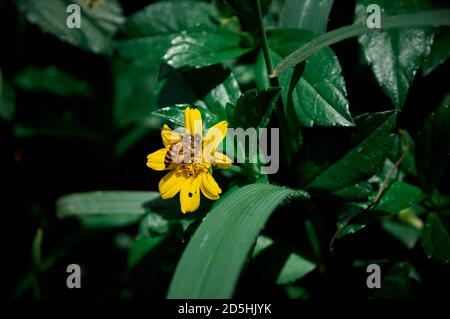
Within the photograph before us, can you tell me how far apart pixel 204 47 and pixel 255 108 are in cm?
27

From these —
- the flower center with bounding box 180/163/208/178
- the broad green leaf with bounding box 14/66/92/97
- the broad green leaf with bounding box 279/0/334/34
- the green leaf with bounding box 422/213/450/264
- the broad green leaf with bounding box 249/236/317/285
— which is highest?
the broad green leaf with bounding box 279/0/334/34

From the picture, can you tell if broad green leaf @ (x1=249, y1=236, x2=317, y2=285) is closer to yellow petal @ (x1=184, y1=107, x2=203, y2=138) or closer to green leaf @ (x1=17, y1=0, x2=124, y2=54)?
yellow petal @ (x1=184, y1=107, x2=203, y2=138)

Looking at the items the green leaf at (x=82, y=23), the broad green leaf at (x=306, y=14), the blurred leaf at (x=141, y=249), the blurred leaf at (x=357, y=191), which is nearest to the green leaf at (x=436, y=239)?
the blurred leaf at (x=357, y=191)

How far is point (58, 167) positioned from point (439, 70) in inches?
57.7

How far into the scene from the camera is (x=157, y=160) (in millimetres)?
1027

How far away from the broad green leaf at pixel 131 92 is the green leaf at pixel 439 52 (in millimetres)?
1122

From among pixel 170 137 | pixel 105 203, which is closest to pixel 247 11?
pixel 170 137

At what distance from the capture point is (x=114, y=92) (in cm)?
191

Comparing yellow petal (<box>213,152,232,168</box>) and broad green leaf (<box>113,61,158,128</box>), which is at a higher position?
broad green leaf (<box>113,61,158,128</box>)

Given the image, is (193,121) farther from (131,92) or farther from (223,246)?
(131,92)

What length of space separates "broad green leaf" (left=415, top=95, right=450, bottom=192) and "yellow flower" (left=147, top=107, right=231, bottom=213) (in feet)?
1.73

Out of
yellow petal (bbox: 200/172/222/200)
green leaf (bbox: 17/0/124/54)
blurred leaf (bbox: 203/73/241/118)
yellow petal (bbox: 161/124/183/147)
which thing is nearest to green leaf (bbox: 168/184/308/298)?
yellow petal (bbox: 200/172/222/200)

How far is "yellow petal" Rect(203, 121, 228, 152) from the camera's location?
38.4 inches

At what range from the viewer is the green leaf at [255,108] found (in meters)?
0.93
